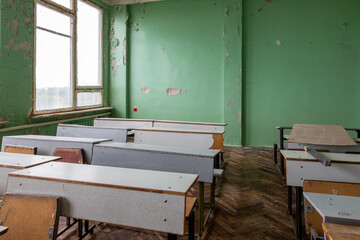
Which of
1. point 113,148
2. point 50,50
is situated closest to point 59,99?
point 50,50

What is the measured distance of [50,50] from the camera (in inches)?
182

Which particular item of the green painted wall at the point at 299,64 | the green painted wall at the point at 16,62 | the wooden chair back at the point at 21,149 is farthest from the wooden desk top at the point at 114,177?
the green painted wall at the point at 299,64

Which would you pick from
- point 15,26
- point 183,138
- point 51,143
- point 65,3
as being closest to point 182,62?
point 65,3

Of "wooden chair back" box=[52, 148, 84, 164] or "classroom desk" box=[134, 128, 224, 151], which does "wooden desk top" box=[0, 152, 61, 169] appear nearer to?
"wooden chair back" box=[52, 148, 84, 164]

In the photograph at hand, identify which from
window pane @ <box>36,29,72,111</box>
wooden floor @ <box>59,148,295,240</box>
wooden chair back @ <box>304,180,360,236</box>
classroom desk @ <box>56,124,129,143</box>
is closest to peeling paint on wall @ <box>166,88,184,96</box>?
window pane @ <box>36,29,72,111</box>

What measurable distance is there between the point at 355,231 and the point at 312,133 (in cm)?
209

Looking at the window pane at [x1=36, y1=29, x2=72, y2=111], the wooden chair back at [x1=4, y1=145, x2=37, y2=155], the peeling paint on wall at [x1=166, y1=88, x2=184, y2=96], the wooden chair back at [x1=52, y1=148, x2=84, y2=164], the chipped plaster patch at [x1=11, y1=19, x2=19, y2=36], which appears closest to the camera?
the wooden chair back at [x1=4, y1=145, x2=37, y2=155]

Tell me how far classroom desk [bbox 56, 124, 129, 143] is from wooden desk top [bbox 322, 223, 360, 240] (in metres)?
2.36

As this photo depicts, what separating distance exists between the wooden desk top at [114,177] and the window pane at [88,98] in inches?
158

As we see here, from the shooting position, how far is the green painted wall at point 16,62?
3.67 m

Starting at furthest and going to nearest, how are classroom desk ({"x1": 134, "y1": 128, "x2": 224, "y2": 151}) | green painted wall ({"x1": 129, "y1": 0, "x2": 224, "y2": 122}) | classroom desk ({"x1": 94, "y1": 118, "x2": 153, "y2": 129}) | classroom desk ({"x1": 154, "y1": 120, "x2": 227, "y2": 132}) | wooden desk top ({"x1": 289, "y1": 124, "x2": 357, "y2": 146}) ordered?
green painted wall ({"x1": 129, "y1": 0, "x2": 224, "y2": 122})
classroom desk ({"x1": 94, "y1": 118, "x2": 153, "y2": 129})
classroom desk ({"x1": 154, "y1": 120, "x2": 227, "y2": 132})
classroom desk ({"x1": 134, "y1": 128, "x2": 224, "y2": 151})
wooden desk top ({"x1": 289, "y1": 124, "x2": 357, "y2": 146})

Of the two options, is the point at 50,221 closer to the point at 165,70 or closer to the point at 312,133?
the point at 312,133

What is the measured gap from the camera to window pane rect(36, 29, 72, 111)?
4.39 meters

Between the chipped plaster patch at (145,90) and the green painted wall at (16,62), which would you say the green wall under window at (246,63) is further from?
the green painted wall at (16,62)
